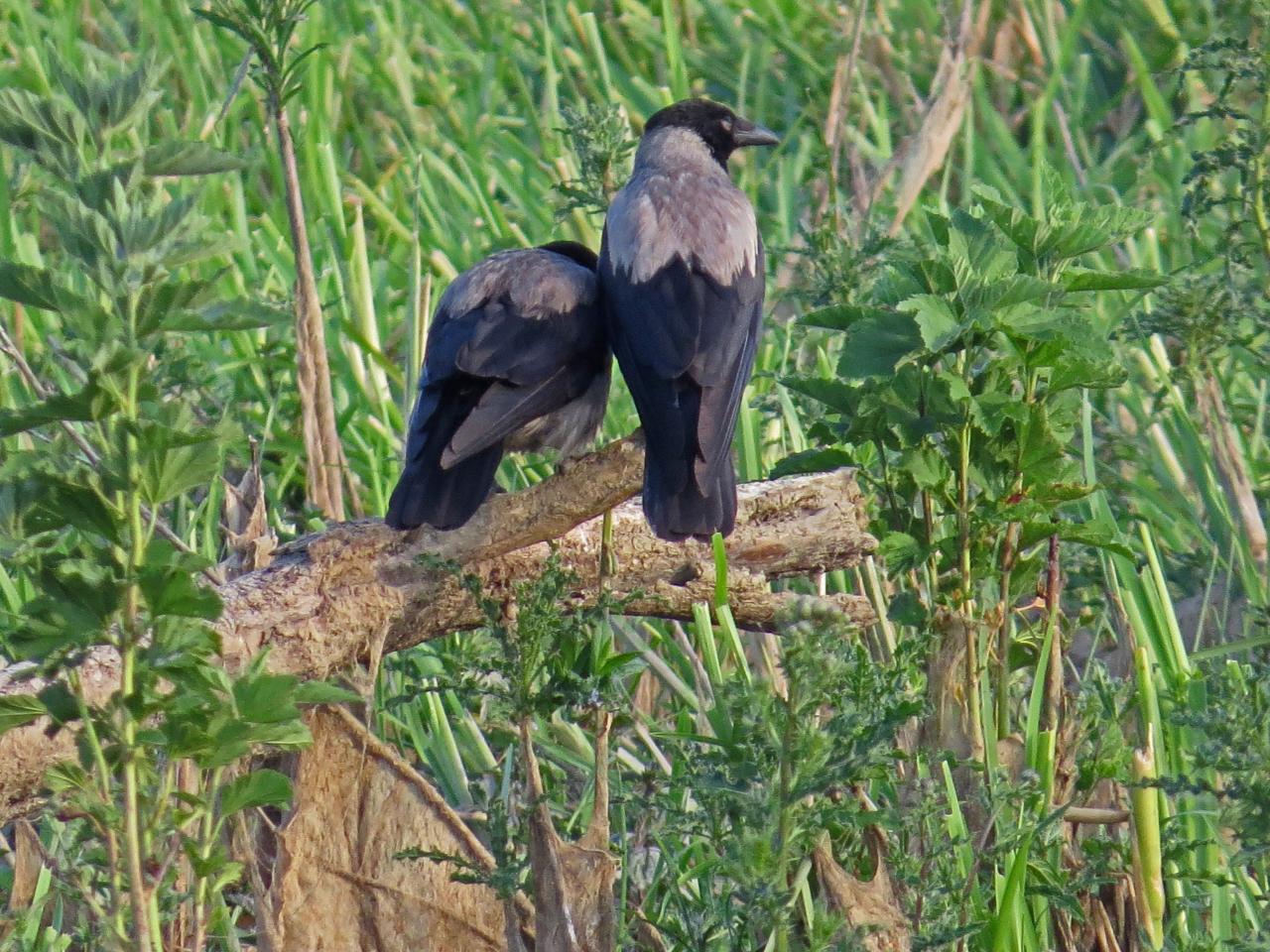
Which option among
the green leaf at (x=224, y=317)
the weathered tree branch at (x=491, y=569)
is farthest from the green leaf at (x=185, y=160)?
the weathered tree branch at (x=491, y=569)

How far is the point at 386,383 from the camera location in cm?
519


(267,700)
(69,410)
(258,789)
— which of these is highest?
(69,410)

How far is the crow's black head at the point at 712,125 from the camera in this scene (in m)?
5.02

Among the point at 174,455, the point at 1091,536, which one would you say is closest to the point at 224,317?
the point at 174,455

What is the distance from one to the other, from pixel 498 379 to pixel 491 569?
1.54 feet

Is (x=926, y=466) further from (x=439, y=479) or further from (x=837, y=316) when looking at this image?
(x=439, y=479)

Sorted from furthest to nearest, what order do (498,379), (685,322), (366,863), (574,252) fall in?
(574,252) → (685,322) → (498,379) → (366,863)

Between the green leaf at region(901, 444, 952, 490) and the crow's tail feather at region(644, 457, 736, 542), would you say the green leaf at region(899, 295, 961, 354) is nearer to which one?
the green leaf at region(901, 444, 952, 490)

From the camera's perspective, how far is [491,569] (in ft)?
10.9

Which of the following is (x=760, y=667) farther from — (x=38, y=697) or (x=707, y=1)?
(x=707, y=1)

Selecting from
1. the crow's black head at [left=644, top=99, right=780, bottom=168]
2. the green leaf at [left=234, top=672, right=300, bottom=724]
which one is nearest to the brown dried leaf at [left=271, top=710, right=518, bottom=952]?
the green leaf at [left=234, top=672, right=300, bottom=724]

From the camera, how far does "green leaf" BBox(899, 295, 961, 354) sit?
2.99 meters

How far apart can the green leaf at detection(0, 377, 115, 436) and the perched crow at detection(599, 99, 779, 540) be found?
1.34 meters

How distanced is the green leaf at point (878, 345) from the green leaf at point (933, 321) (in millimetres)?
49
